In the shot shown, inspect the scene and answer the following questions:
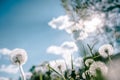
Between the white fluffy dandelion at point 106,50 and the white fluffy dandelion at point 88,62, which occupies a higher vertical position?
the white fluffy dandelion at point 106,50

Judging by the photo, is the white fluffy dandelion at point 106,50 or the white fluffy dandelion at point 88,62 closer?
the white fluffy dandelion at point 88,62

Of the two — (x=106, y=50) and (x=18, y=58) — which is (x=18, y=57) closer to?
(x=18, y=58)

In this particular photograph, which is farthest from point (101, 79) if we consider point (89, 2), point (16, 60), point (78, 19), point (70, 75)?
point (89, 2)

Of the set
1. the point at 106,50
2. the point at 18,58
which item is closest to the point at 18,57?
the point at 18,58

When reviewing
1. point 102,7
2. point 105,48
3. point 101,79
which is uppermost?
point 102,7

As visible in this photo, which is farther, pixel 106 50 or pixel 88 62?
pixel 106 50

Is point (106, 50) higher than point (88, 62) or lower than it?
higher

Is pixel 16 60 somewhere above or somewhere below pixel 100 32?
below

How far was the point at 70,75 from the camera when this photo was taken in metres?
3.19

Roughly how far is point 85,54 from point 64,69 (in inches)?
13.4

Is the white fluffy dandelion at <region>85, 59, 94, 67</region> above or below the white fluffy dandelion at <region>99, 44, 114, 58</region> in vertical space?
below

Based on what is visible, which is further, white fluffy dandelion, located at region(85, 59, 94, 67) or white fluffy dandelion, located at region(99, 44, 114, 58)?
white fluffy dandelion, located at region(99, 44, 114, 58)

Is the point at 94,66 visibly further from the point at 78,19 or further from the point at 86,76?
the point at 78,19

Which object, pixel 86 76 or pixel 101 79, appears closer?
pixel 101 79
